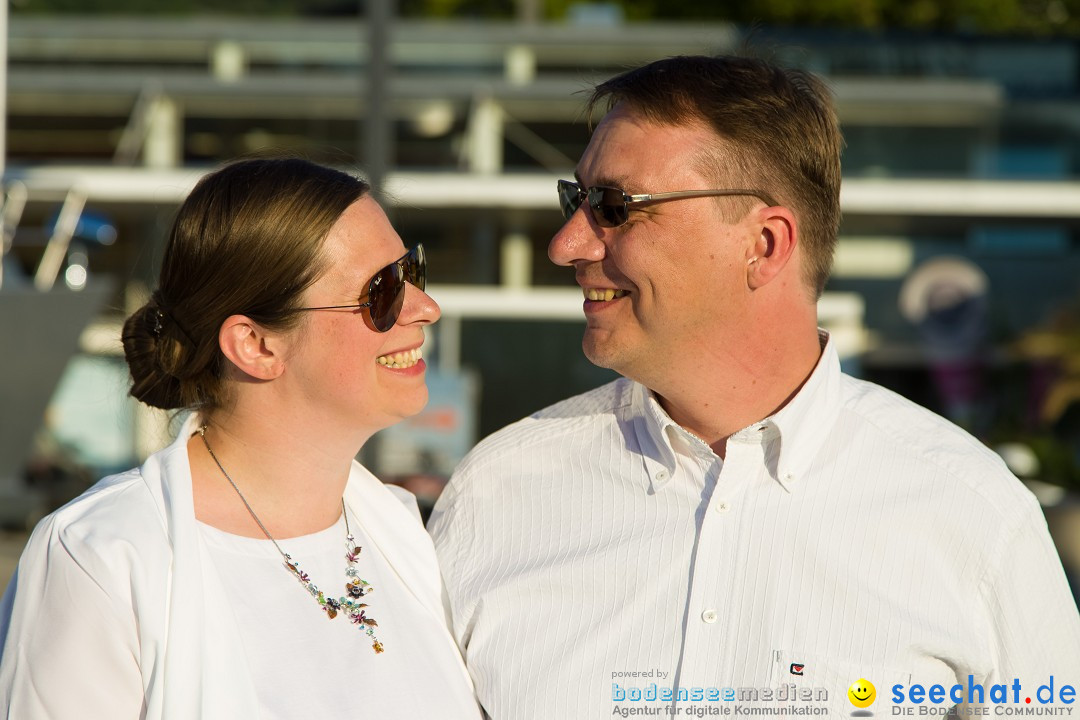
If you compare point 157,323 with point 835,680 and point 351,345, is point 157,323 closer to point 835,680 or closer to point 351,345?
point 351,345

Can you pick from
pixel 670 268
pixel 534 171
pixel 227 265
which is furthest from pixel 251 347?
pixel 534 171

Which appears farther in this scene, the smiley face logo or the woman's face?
the woman's face

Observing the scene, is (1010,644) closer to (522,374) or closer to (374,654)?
(374,654)

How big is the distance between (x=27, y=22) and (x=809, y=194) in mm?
16491

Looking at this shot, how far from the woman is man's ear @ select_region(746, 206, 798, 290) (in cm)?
81

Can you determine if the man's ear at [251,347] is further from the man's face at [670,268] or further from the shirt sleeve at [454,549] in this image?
the man's face at [670,268]

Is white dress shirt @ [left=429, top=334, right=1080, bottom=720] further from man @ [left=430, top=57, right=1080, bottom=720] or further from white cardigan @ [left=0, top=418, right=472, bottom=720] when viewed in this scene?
white cardigan @ [left=0, top=418, right=472, bottom=720]

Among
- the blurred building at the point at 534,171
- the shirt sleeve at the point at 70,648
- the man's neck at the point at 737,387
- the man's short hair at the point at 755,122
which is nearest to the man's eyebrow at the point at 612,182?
the man's short hair at the point at 755,122

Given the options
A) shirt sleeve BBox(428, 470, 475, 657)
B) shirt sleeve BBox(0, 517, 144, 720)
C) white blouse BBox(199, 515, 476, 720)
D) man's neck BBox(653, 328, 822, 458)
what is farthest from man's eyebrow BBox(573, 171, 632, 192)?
shirt sleeve BBox(0, 517, 144, 720)

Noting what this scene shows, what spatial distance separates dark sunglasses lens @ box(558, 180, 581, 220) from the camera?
10.3 feet

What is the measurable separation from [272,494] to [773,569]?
1.15 m

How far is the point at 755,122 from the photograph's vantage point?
3.01 m

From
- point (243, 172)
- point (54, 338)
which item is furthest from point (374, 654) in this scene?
point (54, 338)

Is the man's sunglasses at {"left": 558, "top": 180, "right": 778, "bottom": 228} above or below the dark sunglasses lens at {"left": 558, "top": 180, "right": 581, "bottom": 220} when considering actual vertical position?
below
